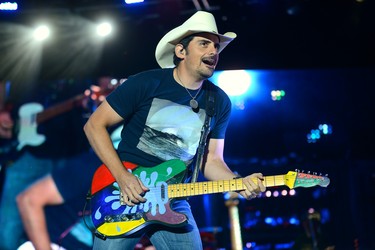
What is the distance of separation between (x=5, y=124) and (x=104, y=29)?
7.68 ft

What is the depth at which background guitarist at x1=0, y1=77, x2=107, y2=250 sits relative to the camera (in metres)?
8.45

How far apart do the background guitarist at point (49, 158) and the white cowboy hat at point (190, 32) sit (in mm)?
4503

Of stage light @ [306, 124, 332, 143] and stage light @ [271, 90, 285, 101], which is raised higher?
stage light @ [271, 90, 285, 101]

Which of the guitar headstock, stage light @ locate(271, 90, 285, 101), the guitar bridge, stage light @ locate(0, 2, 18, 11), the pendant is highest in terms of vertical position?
stage light @ locate(0, 2, 18, 11)

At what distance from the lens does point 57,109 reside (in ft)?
28.5

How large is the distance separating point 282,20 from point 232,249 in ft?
12.5

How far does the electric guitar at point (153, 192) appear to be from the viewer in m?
3.55

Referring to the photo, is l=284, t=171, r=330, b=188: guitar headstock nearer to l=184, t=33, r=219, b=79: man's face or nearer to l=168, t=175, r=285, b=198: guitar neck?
l=168, t=175, r=285, b=198: guitar neck

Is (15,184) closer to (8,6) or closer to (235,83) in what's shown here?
(8,6)

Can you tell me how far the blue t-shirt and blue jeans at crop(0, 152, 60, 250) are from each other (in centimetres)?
503

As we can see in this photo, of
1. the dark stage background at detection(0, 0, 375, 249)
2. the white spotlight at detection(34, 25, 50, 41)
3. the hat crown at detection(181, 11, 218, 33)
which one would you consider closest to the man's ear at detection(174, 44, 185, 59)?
the hat crown at detection(181, 11, 218, 33)

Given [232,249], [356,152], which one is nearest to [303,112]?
[356,152]

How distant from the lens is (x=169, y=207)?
359 cm

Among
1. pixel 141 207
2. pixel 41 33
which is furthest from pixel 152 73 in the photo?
pixel 41 33
